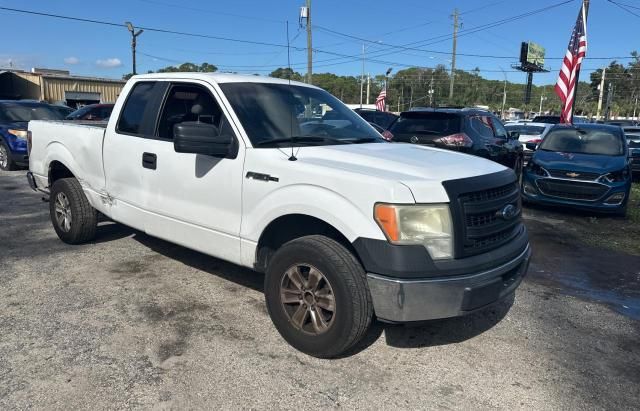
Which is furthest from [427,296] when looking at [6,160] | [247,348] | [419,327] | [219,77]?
[6,160]

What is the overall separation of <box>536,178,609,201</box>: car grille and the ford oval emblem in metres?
5.72

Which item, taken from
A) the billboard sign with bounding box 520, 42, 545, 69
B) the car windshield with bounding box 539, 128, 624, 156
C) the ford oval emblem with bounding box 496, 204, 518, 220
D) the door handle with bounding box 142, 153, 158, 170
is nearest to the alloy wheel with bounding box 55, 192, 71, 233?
the door handle with bounding box 142, 153, 158, 170

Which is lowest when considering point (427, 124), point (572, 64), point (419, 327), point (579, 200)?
point (419, 327)

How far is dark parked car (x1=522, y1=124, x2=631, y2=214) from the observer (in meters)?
8.27

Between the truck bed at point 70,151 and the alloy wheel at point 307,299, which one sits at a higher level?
the truck bed at point 70,151

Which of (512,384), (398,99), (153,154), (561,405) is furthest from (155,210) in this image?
(398,99)

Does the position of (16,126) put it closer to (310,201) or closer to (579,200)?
(310,201)

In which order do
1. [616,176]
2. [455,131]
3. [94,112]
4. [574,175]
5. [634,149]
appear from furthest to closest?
[94,112]
[634,149]
[455,131]
[574,175]
[616,176]

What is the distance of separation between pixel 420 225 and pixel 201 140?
168cm

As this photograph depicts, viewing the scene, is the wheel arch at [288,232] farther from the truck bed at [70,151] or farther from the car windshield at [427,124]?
the car windshield at [427,124]

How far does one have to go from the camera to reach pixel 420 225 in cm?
295

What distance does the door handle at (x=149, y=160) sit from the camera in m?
4.33

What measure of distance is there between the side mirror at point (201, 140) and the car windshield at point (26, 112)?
10.7 meters

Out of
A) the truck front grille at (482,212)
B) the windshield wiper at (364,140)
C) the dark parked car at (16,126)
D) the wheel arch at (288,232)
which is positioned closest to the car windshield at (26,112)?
the dark parked car at (16,126)
